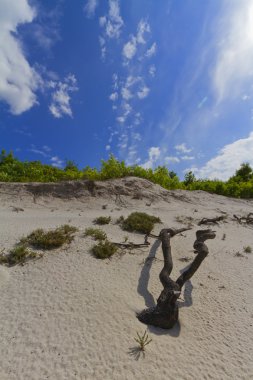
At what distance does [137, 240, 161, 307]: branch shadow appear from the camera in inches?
237

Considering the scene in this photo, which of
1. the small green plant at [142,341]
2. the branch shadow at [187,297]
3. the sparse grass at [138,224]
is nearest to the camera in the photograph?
the small green plant at [142,341]

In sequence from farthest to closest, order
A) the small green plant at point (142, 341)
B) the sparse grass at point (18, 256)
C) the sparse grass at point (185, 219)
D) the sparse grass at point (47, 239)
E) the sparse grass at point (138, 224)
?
the sparse grass at point (185, 219) < the sparse grass at point (138, 224) < the sparse grass at point (47, 239) < the sparse grass at point (18, 256) < the small green plant at point (142, 341)

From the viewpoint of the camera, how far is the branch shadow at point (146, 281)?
6026 mm

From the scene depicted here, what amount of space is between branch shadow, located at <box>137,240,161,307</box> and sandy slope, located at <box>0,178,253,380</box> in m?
0.03

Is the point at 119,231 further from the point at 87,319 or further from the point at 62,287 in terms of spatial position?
the point at 87,319

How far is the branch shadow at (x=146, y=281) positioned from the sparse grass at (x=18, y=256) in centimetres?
309

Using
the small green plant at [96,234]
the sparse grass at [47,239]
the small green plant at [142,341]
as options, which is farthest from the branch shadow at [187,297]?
the sparse grass at [47,239]

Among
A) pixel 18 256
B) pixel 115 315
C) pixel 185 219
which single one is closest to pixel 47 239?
pixel 18 256

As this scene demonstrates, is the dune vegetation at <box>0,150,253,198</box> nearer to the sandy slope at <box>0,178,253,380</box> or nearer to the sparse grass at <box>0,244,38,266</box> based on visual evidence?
the sandy slope at <box>0,178,253,380</box>

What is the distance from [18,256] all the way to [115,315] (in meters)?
3.39

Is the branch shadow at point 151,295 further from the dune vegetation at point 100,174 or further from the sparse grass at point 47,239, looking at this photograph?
the dune vegetation at point 100,174

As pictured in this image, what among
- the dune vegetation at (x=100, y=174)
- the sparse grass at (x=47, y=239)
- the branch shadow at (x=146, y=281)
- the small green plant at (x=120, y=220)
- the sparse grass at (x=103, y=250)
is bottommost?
the branch shadow at (x=146, y=281)

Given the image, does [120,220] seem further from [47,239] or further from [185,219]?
[47,239]

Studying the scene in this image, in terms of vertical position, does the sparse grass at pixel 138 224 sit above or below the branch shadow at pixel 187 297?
above
